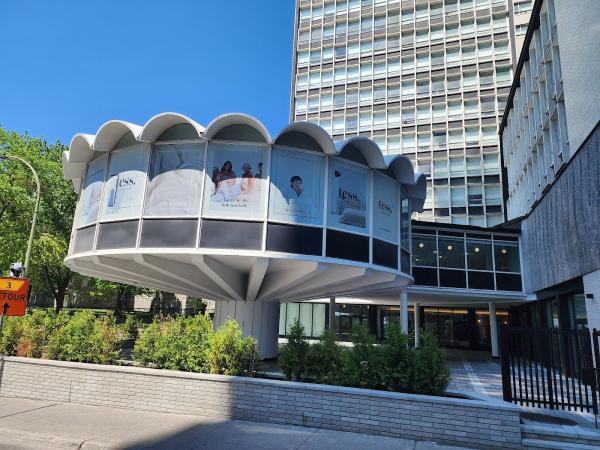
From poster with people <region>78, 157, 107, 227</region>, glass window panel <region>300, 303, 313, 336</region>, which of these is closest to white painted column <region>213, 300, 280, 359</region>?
poster with people <region>78, 157, 107, 227</region>

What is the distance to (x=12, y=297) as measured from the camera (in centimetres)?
1095

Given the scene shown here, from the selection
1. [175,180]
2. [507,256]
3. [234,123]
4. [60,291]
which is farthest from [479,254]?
[60,291]

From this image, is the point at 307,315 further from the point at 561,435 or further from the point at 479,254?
the point at 561,435

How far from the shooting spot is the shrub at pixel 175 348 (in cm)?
986

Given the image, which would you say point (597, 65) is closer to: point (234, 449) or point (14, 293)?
point (234, 449)

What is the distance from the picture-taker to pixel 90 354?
10.5 m

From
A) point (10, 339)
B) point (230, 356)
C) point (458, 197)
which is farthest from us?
point (458, 197)

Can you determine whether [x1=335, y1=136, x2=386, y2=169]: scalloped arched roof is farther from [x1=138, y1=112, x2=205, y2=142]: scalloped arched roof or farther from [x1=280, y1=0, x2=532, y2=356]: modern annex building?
[x1=280, y1=0, x2=532, y2=356]: modern annex building

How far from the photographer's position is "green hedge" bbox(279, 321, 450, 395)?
28.1 feet

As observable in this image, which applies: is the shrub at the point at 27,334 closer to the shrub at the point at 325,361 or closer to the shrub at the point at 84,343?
the shrub at the point at 84,343

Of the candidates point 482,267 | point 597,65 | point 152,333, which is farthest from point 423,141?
point 152,333

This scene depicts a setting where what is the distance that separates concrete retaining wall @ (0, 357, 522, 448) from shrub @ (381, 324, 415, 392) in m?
0.49

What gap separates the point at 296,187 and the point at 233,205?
6.33 feet

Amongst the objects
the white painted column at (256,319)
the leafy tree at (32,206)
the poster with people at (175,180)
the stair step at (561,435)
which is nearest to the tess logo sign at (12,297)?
the poster with people at (175,180)
